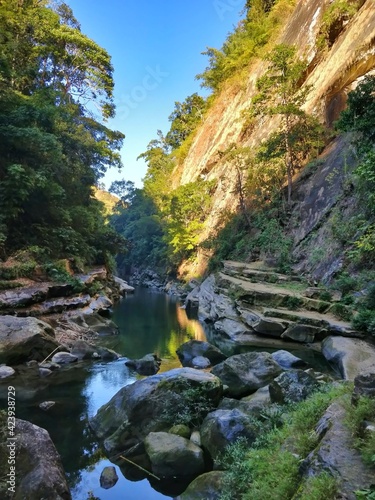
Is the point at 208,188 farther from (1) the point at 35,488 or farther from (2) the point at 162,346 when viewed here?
(1) the point at 35,488

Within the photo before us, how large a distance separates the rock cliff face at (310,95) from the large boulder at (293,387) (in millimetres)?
11940

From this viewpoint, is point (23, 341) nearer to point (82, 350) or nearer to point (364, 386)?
point (82, 350)

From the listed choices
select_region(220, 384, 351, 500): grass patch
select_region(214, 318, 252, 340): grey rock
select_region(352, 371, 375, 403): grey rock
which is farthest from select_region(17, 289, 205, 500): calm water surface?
select_region(352, 371, 375, 403): grey rock

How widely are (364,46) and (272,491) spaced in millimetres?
19239

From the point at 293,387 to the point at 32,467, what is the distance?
12.5ft

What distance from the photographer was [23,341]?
9.35 m

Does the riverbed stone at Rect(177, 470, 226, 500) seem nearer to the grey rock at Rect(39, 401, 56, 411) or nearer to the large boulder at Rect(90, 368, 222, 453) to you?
the large boulder at Rect(90, 368, 222, 453)

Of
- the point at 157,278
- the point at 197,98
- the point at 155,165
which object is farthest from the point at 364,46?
the point at 155,165

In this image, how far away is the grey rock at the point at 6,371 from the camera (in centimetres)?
841

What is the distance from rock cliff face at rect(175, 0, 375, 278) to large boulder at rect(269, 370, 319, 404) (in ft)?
39.2

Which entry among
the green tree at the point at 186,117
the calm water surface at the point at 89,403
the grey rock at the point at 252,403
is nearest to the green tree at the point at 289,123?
the calm water surface at the point at 89,403

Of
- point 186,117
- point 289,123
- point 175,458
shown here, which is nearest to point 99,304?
point 175,458

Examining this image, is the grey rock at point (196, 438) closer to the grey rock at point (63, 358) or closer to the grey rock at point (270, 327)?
the grey rock at point (63, 358)

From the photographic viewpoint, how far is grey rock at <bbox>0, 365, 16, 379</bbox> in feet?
27.6
